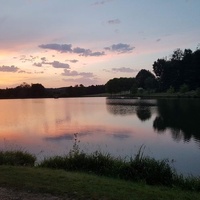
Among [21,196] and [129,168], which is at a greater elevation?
[21,196]

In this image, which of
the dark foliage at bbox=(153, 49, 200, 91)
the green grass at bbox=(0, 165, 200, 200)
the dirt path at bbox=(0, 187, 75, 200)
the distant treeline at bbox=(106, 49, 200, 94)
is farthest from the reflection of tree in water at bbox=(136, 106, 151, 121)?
the dark foliage at bbox=(153, 49, 200, 91)

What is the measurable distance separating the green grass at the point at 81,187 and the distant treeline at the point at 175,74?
302 ft

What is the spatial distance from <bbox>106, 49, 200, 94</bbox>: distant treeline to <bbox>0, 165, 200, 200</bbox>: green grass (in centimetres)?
9198

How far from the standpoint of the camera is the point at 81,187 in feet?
26.8

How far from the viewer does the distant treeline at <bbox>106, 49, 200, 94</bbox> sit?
10988 cm

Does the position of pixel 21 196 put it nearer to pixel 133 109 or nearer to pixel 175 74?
pixel 133 109

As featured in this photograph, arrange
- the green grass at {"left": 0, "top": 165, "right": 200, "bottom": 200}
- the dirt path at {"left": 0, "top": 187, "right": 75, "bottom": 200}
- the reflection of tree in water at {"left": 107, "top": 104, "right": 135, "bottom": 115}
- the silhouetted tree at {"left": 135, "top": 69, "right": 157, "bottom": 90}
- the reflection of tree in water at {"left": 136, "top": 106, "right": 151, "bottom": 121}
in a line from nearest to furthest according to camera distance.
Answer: the dirt path at {"left": 0, "top": 187, "right": 75, "bottom": 200}
the green grass at {"left": 0, "top": 165, "right": 200, "bottom": 200}
the reflection of tree in water at {"left": 136, "top": 106, "right": 151, "bottom": 121}
the reflection of tree in water at {"left": 107, "top": 104, "right": 135, "bottom": 115}
the silhouetted tree at {"left": 135, "top": 69, "right": 157, "bottom": 90}

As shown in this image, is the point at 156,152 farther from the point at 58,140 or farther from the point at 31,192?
the point at 31,192

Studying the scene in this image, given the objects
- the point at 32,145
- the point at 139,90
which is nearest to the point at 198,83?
the point at 139,90

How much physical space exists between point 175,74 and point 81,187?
117 meters

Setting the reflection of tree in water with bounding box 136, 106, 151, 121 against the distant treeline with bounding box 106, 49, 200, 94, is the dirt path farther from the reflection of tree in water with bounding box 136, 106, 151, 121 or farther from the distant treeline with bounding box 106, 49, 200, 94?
the distant treeline with bounding box 106, 49, 200, 94

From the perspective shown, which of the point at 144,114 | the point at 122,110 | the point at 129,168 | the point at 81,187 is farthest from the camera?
the point at 122,110

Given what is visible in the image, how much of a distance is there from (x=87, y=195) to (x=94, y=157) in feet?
14.7

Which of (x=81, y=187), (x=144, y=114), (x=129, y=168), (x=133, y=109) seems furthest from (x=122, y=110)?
(x=81, y=187)
